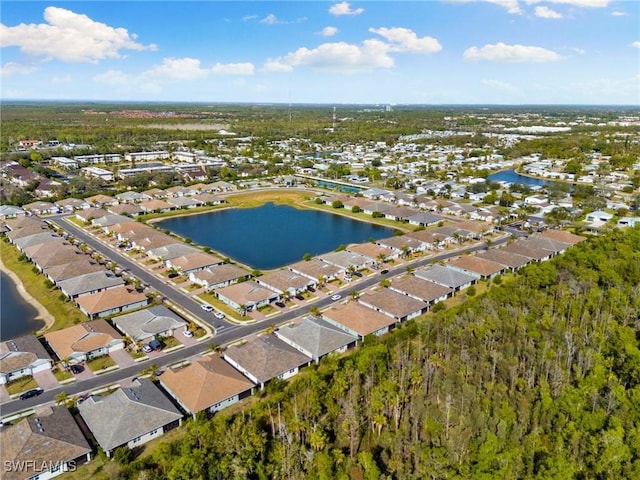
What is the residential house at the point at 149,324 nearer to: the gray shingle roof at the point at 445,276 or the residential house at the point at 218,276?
the residential house at the point at 218,276

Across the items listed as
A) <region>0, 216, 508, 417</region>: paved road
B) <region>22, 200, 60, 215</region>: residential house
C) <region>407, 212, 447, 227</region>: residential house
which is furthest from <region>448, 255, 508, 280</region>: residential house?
<region>22, 200, 60, 215</region>: residential house

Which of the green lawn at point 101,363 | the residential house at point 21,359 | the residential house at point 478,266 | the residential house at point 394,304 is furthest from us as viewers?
the residential house at point 478,266

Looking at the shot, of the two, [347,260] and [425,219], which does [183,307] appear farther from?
[425,219]

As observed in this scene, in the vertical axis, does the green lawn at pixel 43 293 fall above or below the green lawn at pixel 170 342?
above

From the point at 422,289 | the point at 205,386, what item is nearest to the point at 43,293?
the point at 205,386

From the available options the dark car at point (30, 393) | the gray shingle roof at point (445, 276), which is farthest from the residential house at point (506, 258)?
the dark car at point (30, 393)

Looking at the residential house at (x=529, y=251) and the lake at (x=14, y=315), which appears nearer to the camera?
the lake at (x=14, y=315)

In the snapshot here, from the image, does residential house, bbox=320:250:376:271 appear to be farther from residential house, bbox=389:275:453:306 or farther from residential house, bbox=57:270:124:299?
residential house, bbox=57:270:124:299

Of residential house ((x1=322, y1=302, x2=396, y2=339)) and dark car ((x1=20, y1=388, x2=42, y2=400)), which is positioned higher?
residential house ((x1=322, y1=302, x2=396, y2=339))
